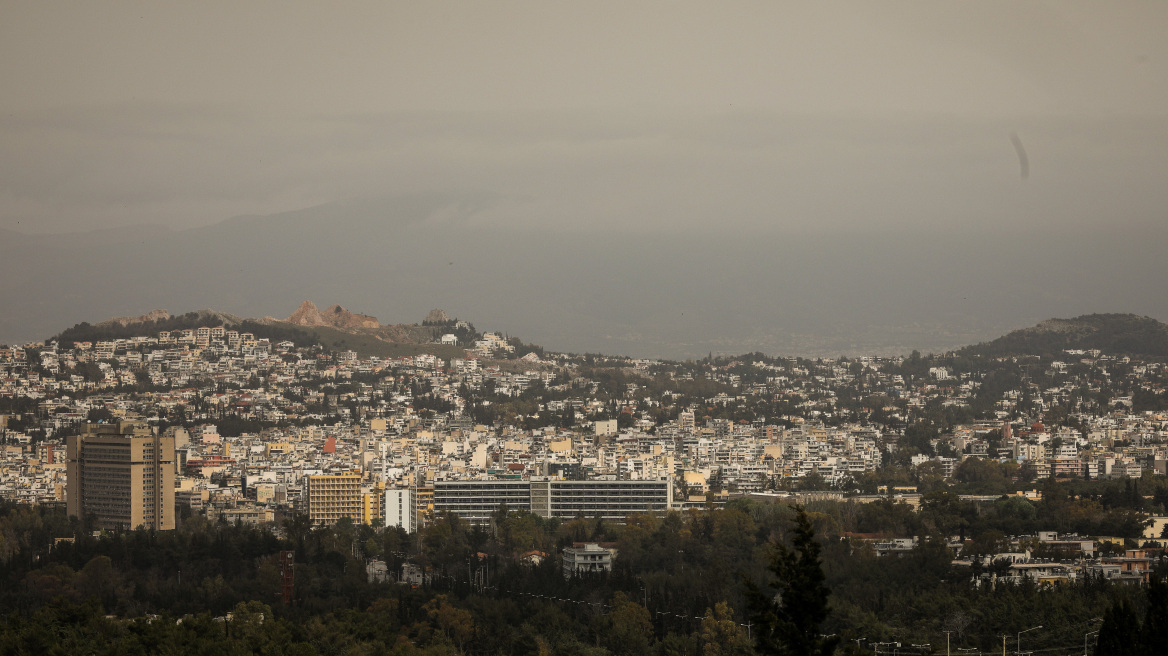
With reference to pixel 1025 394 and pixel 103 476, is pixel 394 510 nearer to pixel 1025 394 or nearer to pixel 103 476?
pixel 103 476

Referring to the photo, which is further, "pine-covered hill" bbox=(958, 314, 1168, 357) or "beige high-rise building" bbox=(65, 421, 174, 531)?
"pine-covered hill" bbox=(958, 314, 1168, 357)

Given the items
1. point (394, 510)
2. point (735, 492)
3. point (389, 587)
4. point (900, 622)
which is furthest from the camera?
point (735, 492)

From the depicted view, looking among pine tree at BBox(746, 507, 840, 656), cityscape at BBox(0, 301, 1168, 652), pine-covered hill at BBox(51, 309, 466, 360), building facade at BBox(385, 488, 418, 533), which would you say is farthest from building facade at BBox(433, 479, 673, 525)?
pine-covered hill at BBox(51, 309, 466, 360)

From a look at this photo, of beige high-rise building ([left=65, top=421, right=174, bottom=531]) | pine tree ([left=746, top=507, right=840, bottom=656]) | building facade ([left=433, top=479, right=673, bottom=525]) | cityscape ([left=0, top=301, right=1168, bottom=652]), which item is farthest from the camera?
beige high-rise building ([left=65, top=421, right=174, bottom=531])

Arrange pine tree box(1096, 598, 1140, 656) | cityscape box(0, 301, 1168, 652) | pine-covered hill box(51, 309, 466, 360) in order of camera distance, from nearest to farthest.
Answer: pine tree box(1096, 598, 1140, 656) → cityscape box(0, 301, 1168, 652) → pine-covered hill box(51, 309, 466, 360)

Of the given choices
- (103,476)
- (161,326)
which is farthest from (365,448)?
(161,326)

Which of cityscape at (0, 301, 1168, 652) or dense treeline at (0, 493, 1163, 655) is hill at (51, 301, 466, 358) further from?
dense treeline at (0, 493, 1163, 655)

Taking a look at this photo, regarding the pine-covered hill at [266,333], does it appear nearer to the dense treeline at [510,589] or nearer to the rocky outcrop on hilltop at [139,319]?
the rocky outcrop on hilltop at [139,319]

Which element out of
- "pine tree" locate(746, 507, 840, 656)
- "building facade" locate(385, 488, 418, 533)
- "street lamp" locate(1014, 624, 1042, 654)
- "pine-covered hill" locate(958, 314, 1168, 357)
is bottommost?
"street lamp" locate(1014, 624, 1042, 654)
